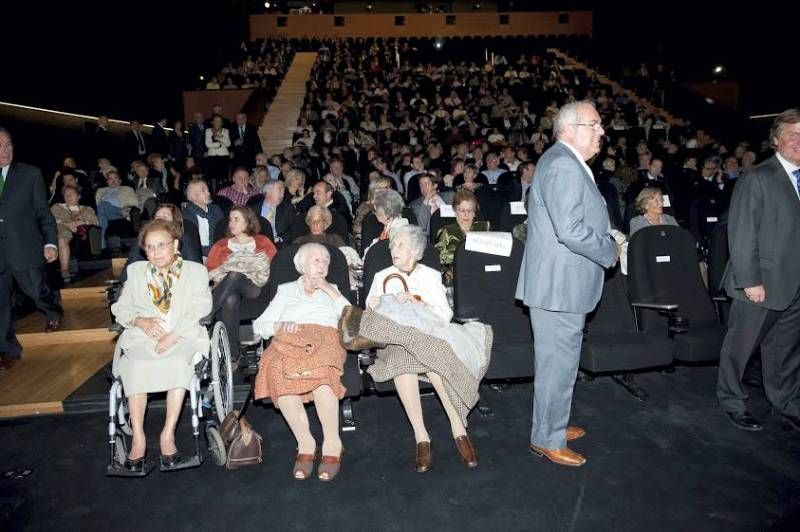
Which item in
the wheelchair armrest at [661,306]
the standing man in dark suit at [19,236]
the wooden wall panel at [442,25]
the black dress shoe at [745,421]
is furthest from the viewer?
the wooden wall panel at [442,25]

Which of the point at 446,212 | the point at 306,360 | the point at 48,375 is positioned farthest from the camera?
the point at 446,212

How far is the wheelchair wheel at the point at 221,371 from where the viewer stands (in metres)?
2.84

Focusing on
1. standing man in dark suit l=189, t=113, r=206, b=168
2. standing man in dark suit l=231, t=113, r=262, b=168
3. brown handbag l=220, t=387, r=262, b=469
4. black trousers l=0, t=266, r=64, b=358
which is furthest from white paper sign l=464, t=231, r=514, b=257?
standing man in dark suit l=189, t=113, r=206, b=168

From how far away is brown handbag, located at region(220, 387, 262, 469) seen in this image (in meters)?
2.79

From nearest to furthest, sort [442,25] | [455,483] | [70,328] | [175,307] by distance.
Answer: [455,483]
[175,307]
[70,328]
[442,25]

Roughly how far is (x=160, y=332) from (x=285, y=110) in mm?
13033

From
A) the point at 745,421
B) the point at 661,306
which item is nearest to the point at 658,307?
the point at 661,306

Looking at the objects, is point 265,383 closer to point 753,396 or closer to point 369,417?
point 369,417

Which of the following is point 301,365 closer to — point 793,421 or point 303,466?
point 303,466

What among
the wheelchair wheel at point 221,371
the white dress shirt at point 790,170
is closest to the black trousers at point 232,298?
the wheelchair wheel at point 221,371

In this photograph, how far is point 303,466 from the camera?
108 inches

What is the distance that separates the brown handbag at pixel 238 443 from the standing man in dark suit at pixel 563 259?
4.68 feet

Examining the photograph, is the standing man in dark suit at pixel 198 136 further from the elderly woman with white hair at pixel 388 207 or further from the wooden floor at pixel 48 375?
the elderly woman with white hair at pixel 388 207

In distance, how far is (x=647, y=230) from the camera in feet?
12.0
